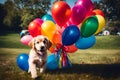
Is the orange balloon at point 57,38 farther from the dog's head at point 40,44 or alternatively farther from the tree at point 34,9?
the tree at point 34,9

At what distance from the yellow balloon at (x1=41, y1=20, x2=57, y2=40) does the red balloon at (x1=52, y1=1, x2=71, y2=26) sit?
0.33 m

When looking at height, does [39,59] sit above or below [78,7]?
below

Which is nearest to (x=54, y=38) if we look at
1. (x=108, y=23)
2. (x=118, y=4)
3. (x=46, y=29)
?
(x=46, y=29)

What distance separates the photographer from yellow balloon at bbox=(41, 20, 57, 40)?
300 inches

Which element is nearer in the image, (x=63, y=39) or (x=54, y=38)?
(x=63, y=39)

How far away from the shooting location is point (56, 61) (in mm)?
8078

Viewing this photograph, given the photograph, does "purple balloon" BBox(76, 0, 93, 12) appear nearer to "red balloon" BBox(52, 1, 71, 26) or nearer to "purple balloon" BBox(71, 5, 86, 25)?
"purple balloon" BBox(71, 5, 86, 25)

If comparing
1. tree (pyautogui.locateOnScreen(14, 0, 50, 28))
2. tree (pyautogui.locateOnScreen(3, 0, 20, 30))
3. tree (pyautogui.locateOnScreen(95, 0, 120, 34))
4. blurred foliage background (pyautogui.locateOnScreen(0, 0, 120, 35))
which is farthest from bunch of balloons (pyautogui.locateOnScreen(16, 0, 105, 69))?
tree (pyautogui.locateOnScreen(14, 0, 50, 28))

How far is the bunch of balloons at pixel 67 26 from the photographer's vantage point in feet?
23.8

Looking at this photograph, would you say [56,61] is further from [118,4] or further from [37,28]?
[118,4]

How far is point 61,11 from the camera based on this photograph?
7.20m

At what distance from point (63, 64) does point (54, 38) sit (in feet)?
3.33

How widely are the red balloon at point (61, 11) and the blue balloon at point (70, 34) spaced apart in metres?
0.28

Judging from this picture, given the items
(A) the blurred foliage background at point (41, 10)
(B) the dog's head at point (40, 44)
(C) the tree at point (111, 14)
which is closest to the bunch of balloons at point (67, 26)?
(B) the dog's head at point (40, 44)
